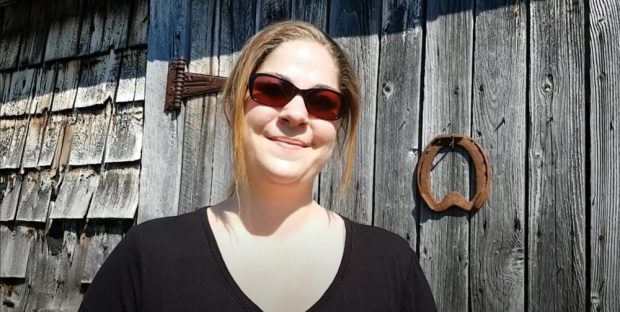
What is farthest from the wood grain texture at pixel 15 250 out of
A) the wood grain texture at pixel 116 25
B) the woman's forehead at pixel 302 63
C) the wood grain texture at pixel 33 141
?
the woman's forehead at pixel 302 63

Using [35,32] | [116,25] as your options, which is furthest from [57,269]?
→ [35,32]

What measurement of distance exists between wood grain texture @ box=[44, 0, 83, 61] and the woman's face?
7.21ft

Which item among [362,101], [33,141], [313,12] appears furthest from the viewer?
[33,141]

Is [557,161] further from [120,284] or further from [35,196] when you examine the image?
[35,196]

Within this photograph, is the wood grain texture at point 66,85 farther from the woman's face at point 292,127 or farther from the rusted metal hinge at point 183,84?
the woman's face at point 292,127

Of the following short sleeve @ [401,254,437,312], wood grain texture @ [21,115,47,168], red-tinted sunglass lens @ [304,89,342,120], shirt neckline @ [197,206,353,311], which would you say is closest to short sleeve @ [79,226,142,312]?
shirt neckline @ [197,206,353,311]

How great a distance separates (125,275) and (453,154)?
1213mm

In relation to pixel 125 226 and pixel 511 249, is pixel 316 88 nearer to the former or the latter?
pixel 511 249

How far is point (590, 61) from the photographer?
6.80ft

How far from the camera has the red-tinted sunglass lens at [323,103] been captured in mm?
1513

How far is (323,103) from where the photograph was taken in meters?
1.52

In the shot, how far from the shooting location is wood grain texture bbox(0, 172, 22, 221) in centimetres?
353

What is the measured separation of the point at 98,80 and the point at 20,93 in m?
0.71

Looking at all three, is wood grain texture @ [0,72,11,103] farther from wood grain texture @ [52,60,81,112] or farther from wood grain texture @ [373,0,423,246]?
wood grain texture @ [373,0,423,246]
